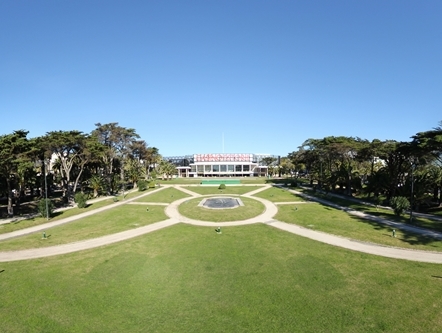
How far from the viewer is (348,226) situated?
30.5 m

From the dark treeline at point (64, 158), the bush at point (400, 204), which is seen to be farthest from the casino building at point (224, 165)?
the bush at point (400, 204)

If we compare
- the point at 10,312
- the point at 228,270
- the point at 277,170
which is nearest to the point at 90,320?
the point at 10,312

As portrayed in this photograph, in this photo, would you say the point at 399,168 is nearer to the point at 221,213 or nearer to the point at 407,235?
the point at 407,235

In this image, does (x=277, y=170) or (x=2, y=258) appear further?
(x=277, y=170)

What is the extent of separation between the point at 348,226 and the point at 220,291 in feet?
68.8

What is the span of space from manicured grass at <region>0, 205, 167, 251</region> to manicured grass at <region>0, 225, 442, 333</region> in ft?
17.0

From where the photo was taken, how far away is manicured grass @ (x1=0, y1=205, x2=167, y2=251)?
25.5 meters

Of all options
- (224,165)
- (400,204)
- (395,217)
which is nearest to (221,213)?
(400,204)

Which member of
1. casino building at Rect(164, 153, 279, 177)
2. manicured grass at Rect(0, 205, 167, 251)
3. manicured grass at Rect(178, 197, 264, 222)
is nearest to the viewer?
manicured grass at Rect(0, 205, 167, 251)

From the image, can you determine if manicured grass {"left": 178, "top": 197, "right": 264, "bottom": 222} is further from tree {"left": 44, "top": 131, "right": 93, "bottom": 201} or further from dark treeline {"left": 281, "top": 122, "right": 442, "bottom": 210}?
tree {"left": 44, "top": 131, "right": 93, "bottom": 201}

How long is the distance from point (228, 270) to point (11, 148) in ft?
113

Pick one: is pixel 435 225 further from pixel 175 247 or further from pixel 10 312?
pixel 10 312

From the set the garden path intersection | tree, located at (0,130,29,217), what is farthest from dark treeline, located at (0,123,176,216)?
the garden path intersection

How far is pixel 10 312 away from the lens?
547 inches
